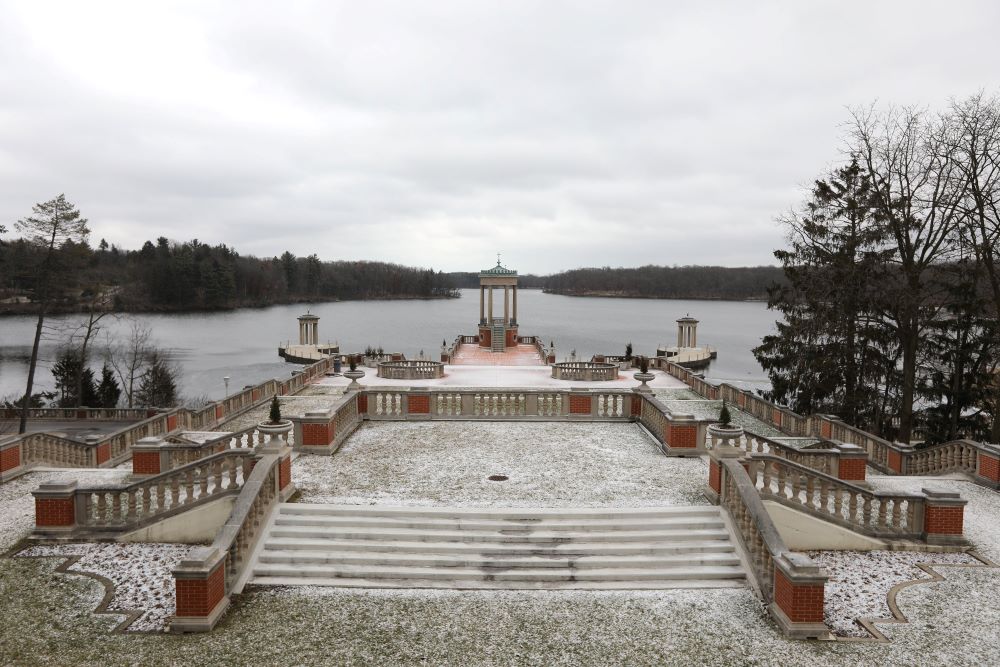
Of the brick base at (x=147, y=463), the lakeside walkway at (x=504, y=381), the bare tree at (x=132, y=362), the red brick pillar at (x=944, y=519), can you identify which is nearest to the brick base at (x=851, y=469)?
the red brick pillar at (x=944, y=519)

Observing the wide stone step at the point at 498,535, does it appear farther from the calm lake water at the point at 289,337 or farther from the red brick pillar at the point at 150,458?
the calm lake water at the point at 289,337

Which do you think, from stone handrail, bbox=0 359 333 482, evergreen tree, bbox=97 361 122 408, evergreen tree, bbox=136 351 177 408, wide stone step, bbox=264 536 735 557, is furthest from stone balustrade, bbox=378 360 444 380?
wide stone step, bbox=264 536 735 557

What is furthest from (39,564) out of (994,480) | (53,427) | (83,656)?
(53,427)

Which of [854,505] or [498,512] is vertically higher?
[854,505]

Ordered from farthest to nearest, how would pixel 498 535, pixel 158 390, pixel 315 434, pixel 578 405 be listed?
pixel 158 390, pixel 578 405, pixel 315 434, pixel 498 535

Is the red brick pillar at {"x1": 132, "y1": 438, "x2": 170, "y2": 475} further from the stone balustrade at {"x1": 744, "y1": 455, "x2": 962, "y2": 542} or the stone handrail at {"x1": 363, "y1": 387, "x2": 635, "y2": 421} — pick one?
the stone balustrade at {"x1": 744, "y1": 455, "x2": 962, "y2": 542}

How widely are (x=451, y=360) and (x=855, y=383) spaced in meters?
23.0

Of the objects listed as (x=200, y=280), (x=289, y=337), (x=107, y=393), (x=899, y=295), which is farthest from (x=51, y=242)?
(x=200, y=280)

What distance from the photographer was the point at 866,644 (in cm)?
743

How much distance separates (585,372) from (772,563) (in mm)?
22556

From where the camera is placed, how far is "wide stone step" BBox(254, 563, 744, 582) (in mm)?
8836

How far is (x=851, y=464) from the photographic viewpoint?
12609 millimetres

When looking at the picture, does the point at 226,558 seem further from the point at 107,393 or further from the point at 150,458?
the point at 107,393

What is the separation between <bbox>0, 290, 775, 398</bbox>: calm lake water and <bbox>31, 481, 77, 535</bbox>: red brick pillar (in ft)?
83.4
